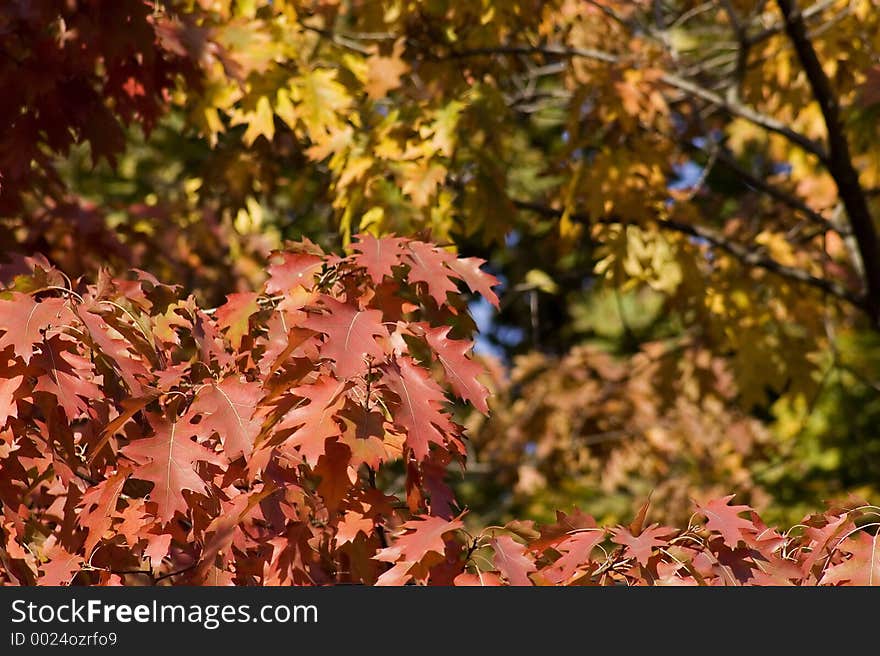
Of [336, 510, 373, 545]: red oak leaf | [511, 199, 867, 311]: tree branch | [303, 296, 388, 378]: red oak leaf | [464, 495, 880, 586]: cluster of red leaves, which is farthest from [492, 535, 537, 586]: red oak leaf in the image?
[511, 199, 867, 311]: tree branch

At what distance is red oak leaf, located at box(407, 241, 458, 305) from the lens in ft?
8.31

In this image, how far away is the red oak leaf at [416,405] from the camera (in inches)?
86.9

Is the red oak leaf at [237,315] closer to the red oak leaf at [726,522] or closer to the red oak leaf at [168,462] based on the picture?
the red oak leaf at [168,462]

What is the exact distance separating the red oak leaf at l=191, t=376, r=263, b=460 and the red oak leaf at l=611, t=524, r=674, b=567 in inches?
28.1

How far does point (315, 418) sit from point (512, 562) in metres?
0.45

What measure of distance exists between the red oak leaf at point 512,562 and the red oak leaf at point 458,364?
29 cm

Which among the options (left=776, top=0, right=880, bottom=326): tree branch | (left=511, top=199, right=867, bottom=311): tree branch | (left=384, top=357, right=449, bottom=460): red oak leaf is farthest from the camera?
(left=511, top=199, right=867, bottom=311): tree branch

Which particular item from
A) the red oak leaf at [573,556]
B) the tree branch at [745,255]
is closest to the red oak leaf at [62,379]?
the red oak leaf at [573,556]

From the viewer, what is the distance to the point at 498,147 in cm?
490

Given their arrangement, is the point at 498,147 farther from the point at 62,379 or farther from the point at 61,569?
the point at 61,569

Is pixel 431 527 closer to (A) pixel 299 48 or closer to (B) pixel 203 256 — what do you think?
(A) pixel 299 48

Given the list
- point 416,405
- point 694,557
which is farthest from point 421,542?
point 694,557

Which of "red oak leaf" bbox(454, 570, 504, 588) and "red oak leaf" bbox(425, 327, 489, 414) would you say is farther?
"red oak leaf" bbox(425, 327, 489, 414)

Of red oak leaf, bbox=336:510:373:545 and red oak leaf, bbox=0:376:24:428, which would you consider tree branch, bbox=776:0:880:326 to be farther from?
red oak leaf, bbox=0:376:24:428
